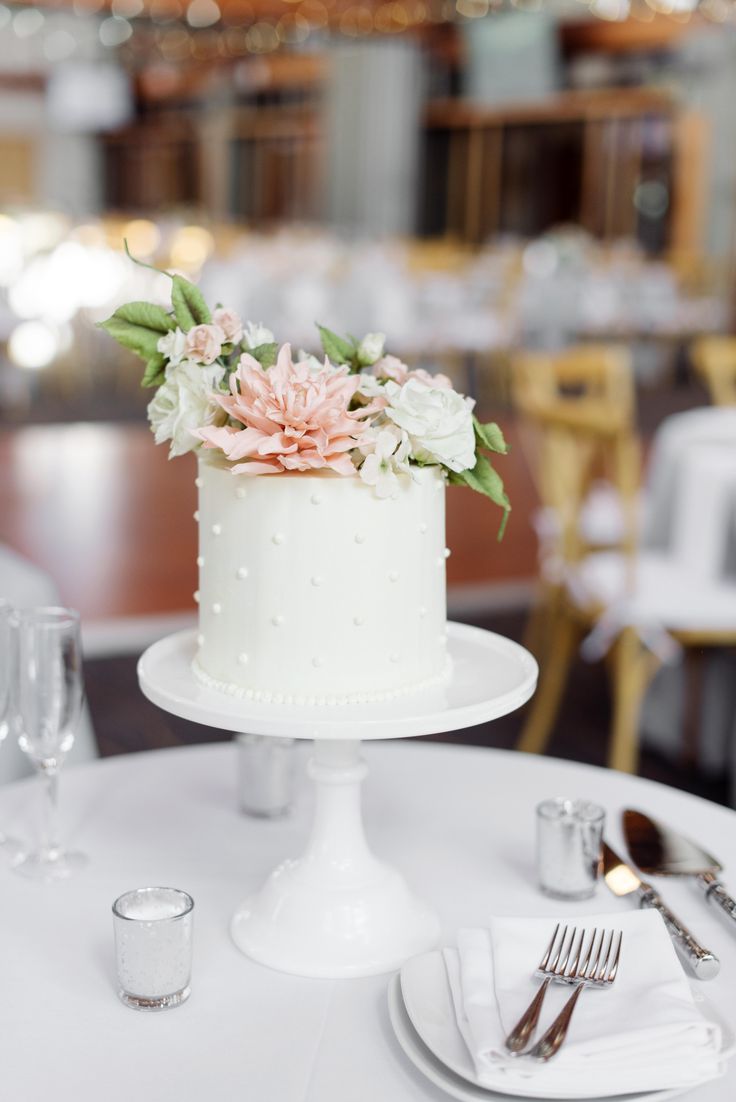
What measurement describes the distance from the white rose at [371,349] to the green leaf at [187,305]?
148 millimetres

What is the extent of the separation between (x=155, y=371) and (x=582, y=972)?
650 mm

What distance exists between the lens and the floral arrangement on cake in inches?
44.4

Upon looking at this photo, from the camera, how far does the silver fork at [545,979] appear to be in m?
1.00

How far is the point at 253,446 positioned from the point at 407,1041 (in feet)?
1.60

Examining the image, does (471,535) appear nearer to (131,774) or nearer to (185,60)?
(131,774)

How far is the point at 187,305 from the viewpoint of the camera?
1.23 m

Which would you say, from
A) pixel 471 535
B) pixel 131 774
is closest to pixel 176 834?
pixel 131 774

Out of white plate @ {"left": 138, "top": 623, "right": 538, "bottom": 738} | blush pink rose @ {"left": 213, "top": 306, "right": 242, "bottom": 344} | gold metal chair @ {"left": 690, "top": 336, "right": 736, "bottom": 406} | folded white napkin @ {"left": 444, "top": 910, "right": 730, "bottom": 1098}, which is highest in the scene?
blush pink rose @ {"left": 213, "top": 306, "right": 242, "bottom": 344}

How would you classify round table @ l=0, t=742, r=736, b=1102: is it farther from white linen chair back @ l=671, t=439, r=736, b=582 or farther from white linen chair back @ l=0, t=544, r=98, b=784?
white linen chair back @ l=671, t=439, r=736, b=582

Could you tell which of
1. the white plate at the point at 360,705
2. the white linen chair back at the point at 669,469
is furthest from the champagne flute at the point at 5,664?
the white linen chair back at the point at 669,469

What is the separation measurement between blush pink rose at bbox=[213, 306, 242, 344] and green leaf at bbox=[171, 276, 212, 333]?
0.04ft

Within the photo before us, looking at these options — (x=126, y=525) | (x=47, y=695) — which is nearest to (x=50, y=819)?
(x=47, y=695)

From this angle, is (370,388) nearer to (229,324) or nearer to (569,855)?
(229,324)

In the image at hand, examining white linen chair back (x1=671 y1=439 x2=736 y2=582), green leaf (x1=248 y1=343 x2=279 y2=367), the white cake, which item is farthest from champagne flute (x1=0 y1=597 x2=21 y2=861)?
white linen chair back (x1=671 y1=439 x2=736 y2=582)
